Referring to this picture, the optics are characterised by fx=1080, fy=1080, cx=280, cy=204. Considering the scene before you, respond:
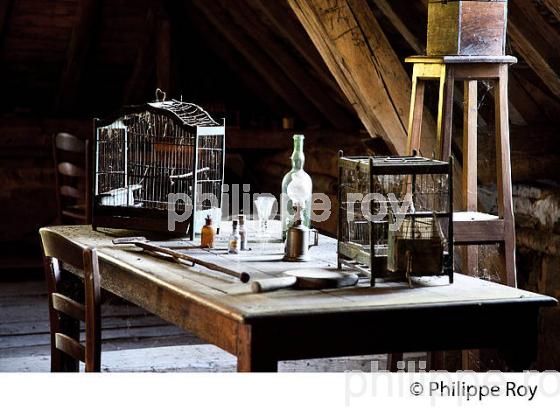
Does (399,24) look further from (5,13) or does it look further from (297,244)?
(5,13)

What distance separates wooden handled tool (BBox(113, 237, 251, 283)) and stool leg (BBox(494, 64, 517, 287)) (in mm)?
1398

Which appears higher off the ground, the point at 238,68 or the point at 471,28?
the point at 238,68

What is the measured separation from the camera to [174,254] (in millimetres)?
3527

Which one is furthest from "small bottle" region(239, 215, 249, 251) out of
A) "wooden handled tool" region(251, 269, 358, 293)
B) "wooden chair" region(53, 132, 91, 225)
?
"wooden chair" region(53, 132, 91, 225)

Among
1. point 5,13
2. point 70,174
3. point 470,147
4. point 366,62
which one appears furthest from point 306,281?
point 5,13

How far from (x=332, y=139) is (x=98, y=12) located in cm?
203

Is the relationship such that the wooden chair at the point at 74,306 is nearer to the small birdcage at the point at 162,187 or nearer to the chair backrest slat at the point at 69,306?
the chair backrest slat at the point at 69,306

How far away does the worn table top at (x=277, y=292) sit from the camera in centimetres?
283

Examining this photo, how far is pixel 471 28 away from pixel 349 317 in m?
1.80

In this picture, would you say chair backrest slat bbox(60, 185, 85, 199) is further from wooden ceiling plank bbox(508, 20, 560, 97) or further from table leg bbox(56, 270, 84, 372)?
wooden ceiling plank bbox(508, 20, 560, 97)

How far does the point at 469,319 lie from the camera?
114 inches

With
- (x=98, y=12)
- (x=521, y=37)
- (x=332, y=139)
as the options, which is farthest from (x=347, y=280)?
(x=98, y=12)

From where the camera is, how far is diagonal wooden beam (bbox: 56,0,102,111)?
8070 millimetres
